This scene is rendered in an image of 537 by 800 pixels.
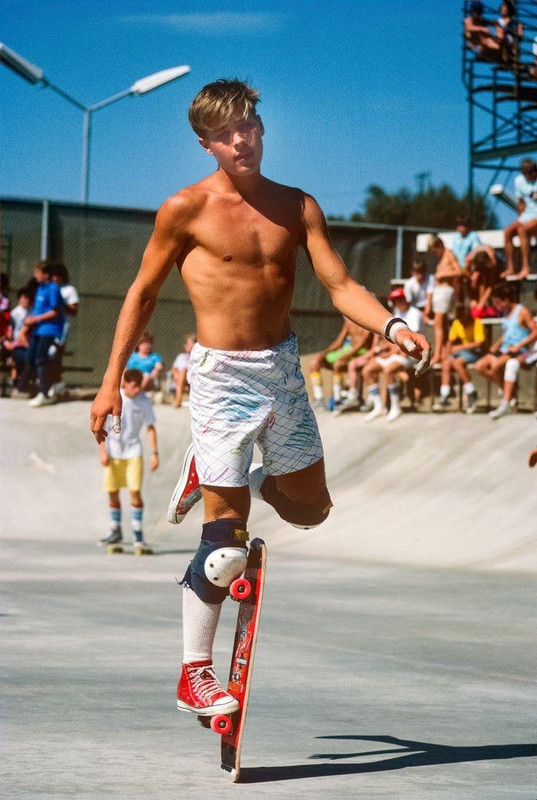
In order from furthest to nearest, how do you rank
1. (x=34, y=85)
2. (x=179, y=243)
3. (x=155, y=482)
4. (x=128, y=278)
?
1. (x=34, y=85)
2. (x=128, y=278)
3. (x=155, y=482)
4. (x=179, y=243)

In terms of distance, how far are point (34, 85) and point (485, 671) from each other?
58.9 feet

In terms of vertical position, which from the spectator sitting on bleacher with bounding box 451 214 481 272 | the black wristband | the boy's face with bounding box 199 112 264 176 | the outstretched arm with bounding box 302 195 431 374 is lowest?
the black wristband

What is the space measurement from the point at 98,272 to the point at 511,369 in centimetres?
750

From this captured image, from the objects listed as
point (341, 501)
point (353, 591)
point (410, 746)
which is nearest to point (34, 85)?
point (341, 501)

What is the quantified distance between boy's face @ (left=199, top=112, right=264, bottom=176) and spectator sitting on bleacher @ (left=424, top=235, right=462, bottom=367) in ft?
37.7

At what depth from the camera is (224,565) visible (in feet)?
13.9

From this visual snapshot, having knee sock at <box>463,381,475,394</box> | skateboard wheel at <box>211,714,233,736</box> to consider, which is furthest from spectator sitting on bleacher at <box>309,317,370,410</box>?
skateboard wheel at <box>211,714,233,736</box>

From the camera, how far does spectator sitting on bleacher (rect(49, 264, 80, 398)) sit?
58.9ft

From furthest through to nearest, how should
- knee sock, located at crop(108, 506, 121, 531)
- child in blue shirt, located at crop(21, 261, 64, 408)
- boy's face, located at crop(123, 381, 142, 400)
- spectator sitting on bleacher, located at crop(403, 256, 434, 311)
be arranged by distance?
child in blue shirt, located at crop(21, 261, 64, 408) < spectator sitting on bleacher, located at crop(403, 256, 434, 311) < knee sock, located at crop(108, 506, 121, 531) < boy's face, located at crop(123, 381, 142, 400)

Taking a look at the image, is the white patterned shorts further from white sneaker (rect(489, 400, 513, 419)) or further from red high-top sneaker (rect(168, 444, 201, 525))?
white sneaker (rect(489, 400, 513, 419))

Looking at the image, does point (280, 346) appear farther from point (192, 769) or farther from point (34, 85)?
point (34, 85)

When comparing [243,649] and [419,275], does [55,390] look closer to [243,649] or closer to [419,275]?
[419,275]

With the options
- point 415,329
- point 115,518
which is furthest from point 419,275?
point 115,518

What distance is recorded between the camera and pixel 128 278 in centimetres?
1995
